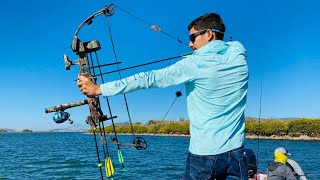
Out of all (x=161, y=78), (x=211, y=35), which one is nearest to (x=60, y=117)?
(x=161, y=78)

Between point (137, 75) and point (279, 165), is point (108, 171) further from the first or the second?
point (279, 165)

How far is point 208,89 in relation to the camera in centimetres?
382

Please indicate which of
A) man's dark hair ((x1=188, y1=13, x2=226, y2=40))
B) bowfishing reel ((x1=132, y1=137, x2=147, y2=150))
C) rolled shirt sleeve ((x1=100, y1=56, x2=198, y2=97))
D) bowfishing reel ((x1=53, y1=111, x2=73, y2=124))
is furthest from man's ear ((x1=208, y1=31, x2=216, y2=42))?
bowfishing reel ((x1=132, y1=137, x2=147, y2=150))

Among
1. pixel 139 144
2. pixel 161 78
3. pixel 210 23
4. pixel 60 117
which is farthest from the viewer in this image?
pixel 139 144

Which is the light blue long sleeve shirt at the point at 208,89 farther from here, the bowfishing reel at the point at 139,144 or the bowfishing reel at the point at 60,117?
the bowfishing reel at the point at 139,144

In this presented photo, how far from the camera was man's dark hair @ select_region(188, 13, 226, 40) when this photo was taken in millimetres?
4066

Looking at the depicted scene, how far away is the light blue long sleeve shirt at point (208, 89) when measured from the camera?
375 cm

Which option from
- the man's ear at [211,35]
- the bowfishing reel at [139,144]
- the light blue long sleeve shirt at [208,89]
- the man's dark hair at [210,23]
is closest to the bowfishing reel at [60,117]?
the bowfishing reel at [139,144]

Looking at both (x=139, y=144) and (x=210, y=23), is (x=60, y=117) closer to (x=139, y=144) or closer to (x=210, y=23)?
(x=139, y=144)

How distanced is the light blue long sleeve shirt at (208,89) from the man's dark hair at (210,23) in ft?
0.59

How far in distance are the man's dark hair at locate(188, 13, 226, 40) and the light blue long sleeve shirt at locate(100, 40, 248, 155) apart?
0.59 ft

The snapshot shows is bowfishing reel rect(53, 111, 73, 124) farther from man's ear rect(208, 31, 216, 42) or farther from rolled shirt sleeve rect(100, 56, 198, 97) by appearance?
man's ear rect(208, 31, 216, 42)

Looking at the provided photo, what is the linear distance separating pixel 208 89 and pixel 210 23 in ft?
2.45

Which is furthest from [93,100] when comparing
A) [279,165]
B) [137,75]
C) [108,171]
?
[279,165]
